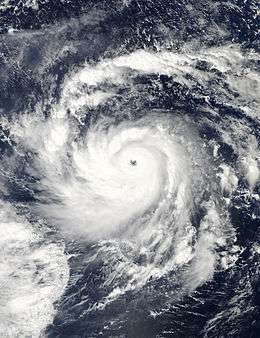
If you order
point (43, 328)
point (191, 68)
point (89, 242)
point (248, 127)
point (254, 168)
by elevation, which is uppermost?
point (191, 68)

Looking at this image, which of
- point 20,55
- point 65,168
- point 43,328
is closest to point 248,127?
point 65,168

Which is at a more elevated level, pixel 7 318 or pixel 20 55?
pixel 20 55

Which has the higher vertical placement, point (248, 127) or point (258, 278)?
point (248, 127)

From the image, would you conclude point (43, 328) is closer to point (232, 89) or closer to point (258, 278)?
point (258, 278)

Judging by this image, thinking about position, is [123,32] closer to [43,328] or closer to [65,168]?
[65,168]

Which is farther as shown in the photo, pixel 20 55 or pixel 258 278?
pixel 20 55

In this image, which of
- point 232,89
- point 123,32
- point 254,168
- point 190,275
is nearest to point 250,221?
point 254,168
